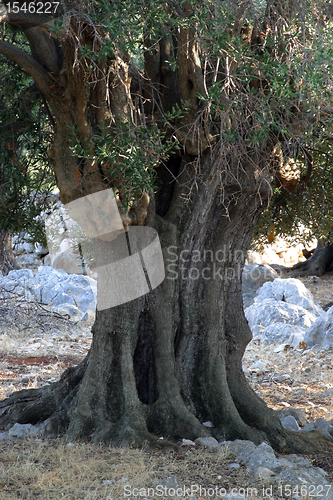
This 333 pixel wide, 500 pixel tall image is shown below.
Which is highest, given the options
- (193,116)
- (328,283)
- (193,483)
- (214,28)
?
(214,28)

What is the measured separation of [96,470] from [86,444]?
1.78 ft

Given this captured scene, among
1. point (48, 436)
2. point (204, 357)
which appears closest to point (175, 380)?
point (204, 357)

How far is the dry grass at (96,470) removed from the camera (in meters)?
3.82

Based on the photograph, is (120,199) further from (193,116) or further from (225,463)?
(225,463)

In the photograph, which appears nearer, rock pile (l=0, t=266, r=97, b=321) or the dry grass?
the dry grass

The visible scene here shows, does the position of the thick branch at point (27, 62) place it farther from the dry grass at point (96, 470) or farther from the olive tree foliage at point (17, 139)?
the dry grass at point (96, 470)

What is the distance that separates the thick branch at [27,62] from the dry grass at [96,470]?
144 inches

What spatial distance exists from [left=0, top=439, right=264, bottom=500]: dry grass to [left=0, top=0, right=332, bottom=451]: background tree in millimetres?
310

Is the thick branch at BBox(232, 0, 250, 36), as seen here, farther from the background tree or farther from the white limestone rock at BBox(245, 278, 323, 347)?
the white limestone rock at BBox(245, 278, 323, 347)

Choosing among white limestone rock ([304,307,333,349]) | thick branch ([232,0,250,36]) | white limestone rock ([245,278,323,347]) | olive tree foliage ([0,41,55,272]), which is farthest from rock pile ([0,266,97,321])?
thick branch ([232,0,250,36])

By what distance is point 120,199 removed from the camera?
4535 mm

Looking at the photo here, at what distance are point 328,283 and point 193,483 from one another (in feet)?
56.8

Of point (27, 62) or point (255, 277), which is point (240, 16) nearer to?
point (27, 62)

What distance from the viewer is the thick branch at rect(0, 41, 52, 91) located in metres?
4.52
